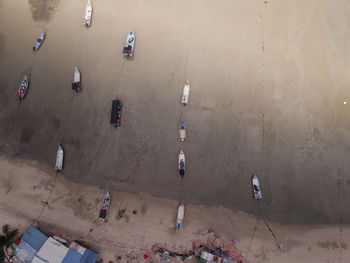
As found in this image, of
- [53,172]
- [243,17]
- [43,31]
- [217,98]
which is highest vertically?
[243,17]

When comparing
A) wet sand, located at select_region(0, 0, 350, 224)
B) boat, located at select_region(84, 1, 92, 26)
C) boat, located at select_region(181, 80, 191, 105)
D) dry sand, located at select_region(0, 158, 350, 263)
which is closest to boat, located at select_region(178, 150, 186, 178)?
wet sand, located at select_region(0, 0, 350, 224)

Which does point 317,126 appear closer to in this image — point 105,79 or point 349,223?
point 349,223

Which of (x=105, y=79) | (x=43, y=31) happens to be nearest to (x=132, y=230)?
(x=105, y=79)

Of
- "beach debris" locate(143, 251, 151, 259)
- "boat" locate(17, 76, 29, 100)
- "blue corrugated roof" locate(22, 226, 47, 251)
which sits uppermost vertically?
"boat" locate(17, 76, 29, 100)

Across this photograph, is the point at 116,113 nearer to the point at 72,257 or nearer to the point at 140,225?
the point at 140,225

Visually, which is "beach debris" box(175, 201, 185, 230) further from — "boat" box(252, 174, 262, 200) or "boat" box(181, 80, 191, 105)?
"boat" box(181, 80, 191, 105)

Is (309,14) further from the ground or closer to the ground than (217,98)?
further from the ground
